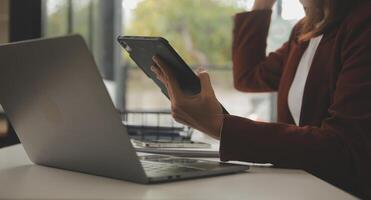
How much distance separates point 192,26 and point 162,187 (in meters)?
2.72

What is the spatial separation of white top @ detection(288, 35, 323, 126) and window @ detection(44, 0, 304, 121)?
1466 mm

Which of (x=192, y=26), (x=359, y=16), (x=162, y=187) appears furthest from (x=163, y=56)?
(x=192, y=26)

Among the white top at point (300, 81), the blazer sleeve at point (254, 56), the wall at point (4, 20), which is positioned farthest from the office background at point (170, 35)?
the white top at point (300, 81)

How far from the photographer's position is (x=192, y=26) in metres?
3.39

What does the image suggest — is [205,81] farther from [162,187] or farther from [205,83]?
[162,187]

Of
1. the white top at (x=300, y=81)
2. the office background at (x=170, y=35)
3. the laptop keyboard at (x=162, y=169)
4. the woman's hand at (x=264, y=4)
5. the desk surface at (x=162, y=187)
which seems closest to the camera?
the desk surface at (x=162, y=187)

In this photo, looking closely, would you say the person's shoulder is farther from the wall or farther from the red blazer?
the wall

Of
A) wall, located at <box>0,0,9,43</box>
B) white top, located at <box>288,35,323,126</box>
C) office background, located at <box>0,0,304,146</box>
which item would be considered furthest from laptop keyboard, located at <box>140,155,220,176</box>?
office background, located at <box>0,0,304,146</box>

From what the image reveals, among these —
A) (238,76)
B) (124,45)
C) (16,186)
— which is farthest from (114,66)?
(16,186)

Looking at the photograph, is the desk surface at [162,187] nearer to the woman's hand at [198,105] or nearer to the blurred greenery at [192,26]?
the woman's hand at [198,105]

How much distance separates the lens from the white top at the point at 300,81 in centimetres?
125

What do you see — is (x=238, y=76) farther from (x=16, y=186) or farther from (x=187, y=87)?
(x=16, y=186)

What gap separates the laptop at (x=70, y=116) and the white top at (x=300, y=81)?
1.30 ft

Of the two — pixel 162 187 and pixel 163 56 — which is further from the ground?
pixel 163 56
